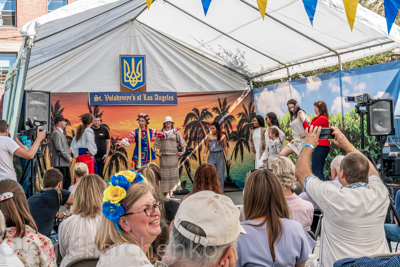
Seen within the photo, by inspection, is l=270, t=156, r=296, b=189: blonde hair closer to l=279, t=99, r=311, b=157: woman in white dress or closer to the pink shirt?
the pink shirt

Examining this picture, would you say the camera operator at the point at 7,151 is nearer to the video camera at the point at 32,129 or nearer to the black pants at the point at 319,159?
the video camera at the point at 32,129

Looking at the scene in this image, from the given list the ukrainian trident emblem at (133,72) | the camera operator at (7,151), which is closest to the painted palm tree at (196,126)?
the ukrainian trident emblem at (133,72)

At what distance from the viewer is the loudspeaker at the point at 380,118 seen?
5387 mm

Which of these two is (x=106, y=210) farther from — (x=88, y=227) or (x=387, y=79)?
(x=387, y=79)

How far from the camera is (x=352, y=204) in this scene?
2.81 metres

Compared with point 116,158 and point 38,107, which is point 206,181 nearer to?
point 38,107

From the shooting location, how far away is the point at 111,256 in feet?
6.60

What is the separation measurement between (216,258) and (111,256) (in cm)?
→ 83

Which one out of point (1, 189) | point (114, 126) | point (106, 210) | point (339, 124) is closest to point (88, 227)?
point (1, 189)

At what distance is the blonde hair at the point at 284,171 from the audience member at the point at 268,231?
46.9 inches

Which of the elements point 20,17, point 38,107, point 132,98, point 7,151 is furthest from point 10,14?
point 7,151

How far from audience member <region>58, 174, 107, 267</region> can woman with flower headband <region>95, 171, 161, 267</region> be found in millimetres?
946

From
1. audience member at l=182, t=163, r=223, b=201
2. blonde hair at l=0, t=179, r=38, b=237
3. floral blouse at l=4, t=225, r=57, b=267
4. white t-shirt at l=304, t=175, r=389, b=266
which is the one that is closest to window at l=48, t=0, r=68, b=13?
audience member at l=182, t=163, r=223, b=201

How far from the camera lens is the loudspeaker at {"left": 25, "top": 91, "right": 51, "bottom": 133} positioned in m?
8.22
